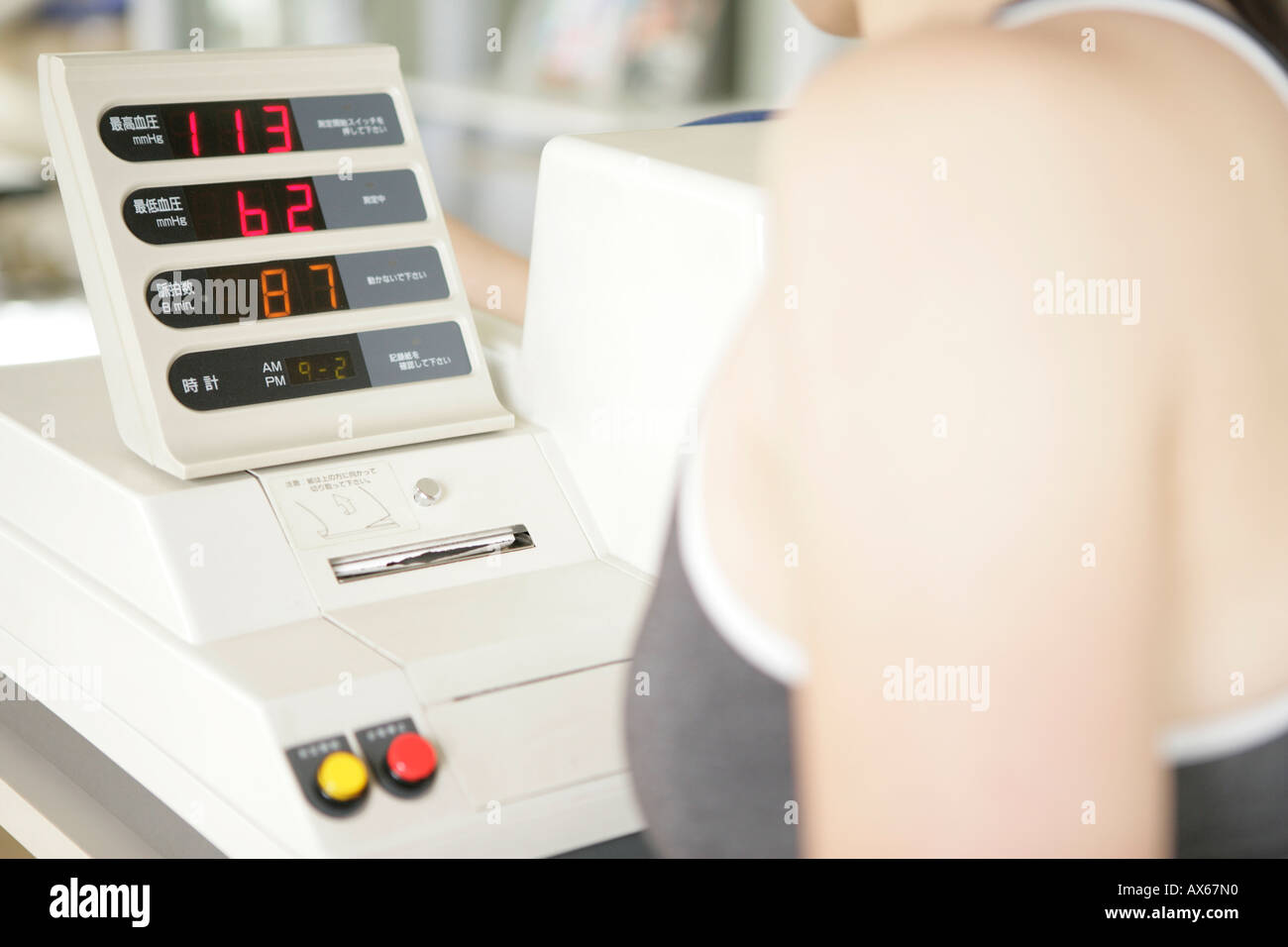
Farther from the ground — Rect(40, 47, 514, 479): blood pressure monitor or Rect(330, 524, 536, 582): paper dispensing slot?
Rect(40, 47, 514, 479): blood pressure monitor

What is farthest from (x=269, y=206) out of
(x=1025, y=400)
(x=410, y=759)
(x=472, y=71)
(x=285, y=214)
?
(x=472, y=71)

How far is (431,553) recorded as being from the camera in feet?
3.30

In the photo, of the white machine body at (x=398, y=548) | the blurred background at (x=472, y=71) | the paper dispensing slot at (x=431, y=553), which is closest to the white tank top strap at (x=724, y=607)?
the white machine body at (x=398, y=548)

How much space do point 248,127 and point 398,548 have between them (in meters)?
0.35

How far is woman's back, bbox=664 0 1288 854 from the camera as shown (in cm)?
44

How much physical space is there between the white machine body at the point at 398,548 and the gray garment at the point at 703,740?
0.25 m

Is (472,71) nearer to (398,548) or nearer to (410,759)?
(398,548)

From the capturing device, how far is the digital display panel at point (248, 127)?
1012 mm

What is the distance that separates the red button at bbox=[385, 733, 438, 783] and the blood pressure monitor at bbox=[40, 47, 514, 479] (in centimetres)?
27

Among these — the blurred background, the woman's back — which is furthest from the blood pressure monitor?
the blurred background
